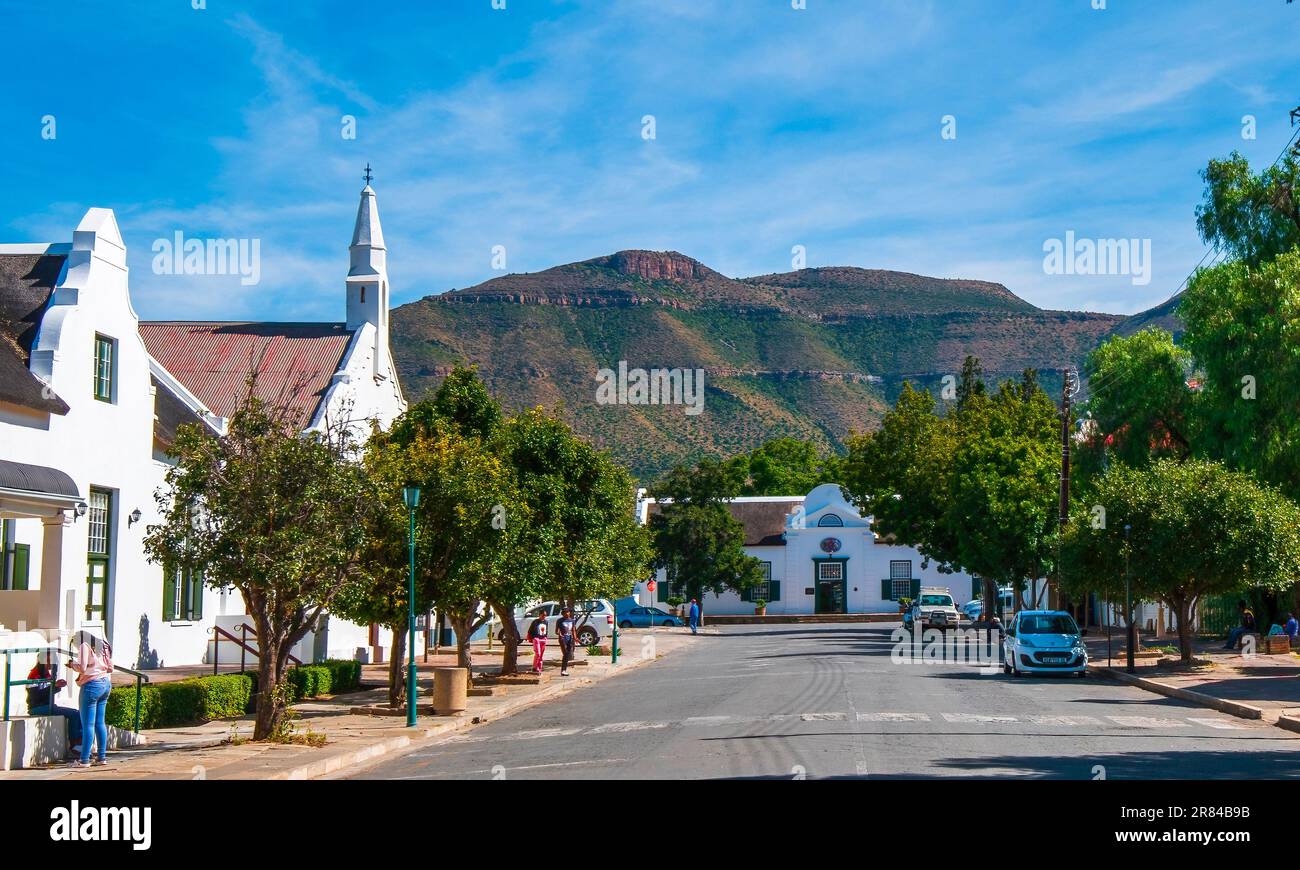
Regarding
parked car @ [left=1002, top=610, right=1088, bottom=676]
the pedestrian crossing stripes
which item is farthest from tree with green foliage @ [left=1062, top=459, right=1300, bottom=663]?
the pedestrian crossing stripes

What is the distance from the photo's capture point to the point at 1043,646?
32438 millimetres

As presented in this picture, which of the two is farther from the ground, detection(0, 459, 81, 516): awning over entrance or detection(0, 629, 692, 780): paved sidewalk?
detection(0, 459, 81, 516): awning over entrance

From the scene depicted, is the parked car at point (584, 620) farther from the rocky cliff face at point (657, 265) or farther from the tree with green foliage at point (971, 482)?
the rocky cliff face at point (657, 265)

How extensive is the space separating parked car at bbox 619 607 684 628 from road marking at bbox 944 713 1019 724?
53084 millimetres

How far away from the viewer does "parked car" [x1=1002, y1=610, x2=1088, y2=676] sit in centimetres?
3231

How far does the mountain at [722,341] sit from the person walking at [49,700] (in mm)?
90368

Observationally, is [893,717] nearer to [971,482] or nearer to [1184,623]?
[1184,623]

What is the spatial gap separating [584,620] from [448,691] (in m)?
27.9

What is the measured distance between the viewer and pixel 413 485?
23.9m

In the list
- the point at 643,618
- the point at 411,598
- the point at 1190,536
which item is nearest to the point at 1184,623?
the point at 1190,536

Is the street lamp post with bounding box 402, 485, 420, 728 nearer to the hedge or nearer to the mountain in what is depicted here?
the hedge

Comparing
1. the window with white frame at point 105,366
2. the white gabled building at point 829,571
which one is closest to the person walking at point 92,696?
the window with white frame at point 105,366
